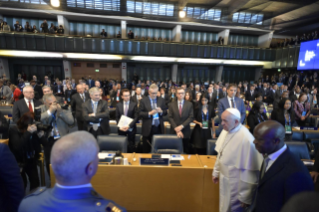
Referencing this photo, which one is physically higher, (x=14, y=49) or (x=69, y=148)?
(x=14, y=49)

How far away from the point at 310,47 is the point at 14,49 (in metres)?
20.7

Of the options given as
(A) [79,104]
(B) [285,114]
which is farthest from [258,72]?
(A) [79,104]

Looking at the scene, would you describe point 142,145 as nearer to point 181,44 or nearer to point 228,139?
point 228,139

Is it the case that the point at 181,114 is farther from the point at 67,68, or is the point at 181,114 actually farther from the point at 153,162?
the point at 67,68

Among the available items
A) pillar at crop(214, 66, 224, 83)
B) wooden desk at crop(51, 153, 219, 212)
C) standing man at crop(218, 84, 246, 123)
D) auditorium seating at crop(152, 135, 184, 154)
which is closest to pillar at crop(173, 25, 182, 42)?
pillar at crop(214, 66, 224, 83)

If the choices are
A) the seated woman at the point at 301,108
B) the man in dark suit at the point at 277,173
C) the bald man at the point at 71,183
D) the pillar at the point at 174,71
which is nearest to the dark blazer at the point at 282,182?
the man in dark suit at the point at 277,173

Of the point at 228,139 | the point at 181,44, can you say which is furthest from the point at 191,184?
the point at 181,44

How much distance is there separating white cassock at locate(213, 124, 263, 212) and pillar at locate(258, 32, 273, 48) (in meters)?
19.5

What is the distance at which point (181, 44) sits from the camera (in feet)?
48.5

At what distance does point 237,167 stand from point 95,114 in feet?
9.25

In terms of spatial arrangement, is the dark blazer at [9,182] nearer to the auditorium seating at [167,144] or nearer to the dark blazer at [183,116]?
the auditorium seating at [167,144]

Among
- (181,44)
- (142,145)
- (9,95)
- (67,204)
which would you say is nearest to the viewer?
(67,204)

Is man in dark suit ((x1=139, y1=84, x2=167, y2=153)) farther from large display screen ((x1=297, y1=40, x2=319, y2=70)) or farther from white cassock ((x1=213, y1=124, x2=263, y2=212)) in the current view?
large display screen ((x1=297, y1=40, x2=319, y2=70))


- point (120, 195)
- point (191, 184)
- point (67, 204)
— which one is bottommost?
point (120, 195)
